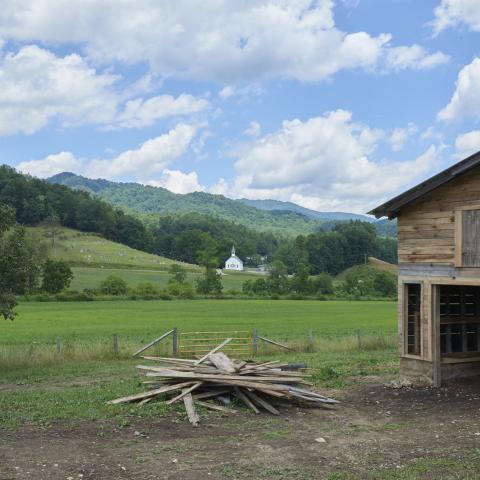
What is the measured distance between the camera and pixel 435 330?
674 inches

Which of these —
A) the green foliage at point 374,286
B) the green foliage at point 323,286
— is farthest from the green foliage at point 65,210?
the green foliage at point 374,286

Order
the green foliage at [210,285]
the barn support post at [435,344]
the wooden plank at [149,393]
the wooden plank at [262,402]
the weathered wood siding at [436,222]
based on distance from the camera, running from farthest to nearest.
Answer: the green foliage at [210,285]
the barn support post at [435,344]
the weathered wood siding at [436,222]
the wooden plank at [149,393]
the wooden plank at [262,402]

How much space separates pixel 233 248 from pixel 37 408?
165 meters

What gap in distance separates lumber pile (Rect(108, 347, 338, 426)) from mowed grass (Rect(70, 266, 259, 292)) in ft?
251

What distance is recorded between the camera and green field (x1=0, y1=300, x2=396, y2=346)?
4088cm

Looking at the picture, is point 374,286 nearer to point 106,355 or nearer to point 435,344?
point 106,355

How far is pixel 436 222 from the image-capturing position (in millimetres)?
17250

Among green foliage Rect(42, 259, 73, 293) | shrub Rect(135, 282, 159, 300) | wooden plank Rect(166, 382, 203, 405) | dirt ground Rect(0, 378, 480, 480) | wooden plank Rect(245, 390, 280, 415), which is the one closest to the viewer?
dirt ground Rect(0, 378, 480, 480)

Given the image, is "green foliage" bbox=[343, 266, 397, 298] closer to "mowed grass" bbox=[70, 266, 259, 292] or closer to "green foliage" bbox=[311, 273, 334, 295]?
"green foliage" bbox=[311, 273, 334, 295]

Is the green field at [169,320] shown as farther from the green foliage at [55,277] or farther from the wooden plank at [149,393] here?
the wooden plank at [149,393]

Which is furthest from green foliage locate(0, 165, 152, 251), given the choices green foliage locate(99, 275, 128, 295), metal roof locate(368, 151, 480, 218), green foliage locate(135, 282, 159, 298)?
metal roof locate(368, 151, 480, 218)

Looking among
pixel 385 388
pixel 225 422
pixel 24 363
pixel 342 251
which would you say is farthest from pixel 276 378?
pixel 342 251

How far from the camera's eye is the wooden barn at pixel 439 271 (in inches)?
645

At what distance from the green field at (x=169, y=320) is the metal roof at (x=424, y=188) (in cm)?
1960
